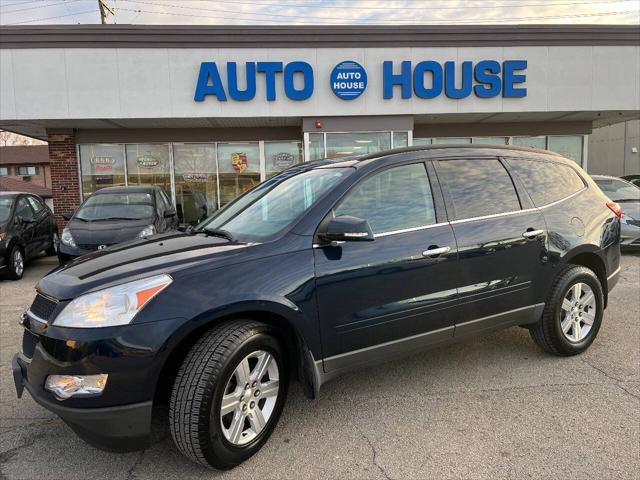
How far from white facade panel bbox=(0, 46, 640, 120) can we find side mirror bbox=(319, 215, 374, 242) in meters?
9.50

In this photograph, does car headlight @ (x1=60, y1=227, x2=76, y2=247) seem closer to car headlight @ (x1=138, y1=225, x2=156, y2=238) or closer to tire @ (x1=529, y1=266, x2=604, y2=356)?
car headlight @ (x1=138, y1=225, x2=156, y2=238)

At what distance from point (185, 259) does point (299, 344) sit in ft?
2.71

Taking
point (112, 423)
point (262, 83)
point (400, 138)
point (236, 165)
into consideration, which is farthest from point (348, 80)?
point (112, 423)

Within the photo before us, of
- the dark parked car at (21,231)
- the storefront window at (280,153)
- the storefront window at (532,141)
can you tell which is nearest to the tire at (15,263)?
the dark parked car at (21,231)

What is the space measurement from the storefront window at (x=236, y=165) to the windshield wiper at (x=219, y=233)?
10.1 metres

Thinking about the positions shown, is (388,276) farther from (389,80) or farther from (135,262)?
(389,80)

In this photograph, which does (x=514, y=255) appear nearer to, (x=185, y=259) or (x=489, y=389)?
(x=489, y=389)

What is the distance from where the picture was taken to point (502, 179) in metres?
3.65

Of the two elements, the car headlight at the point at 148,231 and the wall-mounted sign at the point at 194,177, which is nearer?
the car headlight at the point at 148,231

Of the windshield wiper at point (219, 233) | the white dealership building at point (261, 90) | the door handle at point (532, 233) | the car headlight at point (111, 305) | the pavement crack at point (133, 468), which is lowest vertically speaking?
the pavement crack at point (133, 468)

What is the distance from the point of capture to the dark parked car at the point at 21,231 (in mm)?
7844

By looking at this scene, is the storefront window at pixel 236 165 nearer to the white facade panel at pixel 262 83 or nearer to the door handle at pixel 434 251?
the white facade panel at pixel 262 83

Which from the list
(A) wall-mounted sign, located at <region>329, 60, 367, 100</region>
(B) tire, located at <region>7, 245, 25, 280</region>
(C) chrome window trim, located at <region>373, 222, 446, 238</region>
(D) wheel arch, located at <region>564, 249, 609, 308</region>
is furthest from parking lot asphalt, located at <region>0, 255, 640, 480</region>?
(A) wall-mounted sign, located at <region>329, 60, 367, 100</region>

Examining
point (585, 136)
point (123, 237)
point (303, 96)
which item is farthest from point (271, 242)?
point (585, 136)
